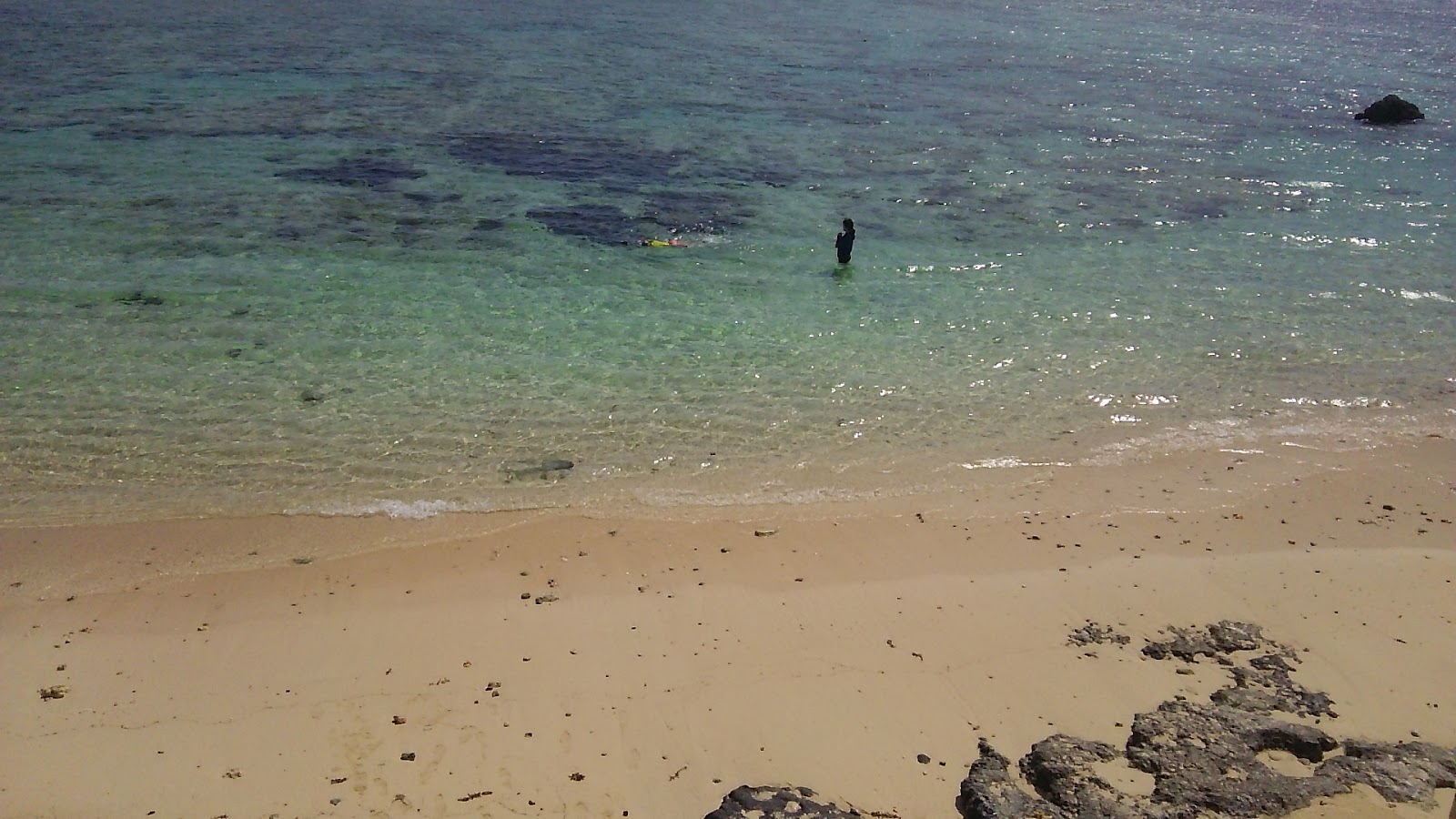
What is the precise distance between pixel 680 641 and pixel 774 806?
215 cm

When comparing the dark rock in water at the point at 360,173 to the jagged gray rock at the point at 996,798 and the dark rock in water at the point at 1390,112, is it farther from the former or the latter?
the dark rock in water at the point at 1390,112

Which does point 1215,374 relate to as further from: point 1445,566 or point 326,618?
point 326,618

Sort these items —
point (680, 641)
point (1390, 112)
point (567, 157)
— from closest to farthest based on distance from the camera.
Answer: point (680, 641) < point (567, 157) < point (1390, 112)

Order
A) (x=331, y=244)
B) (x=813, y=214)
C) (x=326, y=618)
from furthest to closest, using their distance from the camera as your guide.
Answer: (x=813, y=214) < (x=331, y=244) < (x=326, y=618)

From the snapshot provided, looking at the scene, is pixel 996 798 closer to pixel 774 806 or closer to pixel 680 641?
pixel 774 806

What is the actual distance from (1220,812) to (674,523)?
209 inches

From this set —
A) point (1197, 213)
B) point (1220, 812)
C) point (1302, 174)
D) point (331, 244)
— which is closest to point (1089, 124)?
point (1302, 174)

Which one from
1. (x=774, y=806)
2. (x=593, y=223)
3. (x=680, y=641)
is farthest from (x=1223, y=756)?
(x=593, y=223)

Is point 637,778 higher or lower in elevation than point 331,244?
lower

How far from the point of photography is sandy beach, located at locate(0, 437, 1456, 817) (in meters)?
6.89

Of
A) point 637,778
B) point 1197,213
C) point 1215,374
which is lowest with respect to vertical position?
point 637,778

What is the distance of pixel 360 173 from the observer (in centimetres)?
2061

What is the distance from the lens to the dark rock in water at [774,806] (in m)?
6.32

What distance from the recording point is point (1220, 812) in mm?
6359
